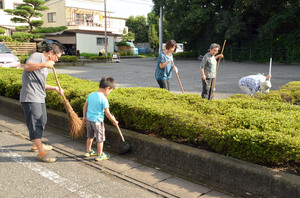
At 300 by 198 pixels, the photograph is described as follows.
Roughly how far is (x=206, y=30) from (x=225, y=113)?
3012cm

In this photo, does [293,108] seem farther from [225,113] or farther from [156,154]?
[156,154]

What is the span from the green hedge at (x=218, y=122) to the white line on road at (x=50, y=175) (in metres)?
1.55

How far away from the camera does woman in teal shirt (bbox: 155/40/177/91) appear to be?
22.4 feet

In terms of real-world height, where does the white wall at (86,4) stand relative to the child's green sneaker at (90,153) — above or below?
above

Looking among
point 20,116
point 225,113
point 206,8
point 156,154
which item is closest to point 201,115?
point 225,113

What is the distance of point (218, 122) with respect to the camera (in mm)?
4320

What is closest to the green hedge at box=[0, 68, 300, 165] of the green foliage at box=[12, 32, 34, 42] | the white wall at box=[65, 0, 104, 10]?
the green foliage at box=[12, 32, 34, 42]

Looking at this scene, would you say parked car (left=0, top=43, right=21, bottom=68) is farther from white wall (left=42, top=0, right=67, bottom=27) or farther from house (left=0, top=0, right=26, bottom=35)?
white wall (left=42, top=0, right=67, bottom=27)

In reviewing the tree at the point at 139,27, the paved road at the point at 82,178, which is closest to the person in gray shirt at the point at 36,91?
the paved road at the point at 82,178

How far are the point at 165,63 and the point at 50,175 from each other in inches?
149

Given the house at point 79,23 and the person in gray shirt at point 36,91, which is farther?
the house at point 79,23

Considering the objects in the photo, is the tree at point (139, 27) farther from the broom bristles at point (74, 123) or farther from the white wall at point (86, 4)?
the broom bristles at point (74, 123)

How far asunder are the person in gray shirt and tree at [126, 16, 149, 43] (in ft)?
184

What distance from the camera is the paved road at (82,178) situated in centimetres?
353
